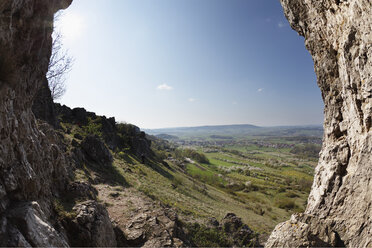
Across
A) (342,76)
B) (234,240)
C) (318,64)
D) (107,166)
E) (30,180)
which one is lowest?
(234,240)

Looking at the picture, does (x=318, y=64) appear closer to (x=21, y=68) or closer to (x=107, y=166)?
(x=21, y=68)

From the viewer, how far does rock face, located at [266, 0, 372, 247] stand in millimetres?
5762

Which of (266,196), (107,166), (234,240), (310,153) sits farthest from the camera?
(310,153)

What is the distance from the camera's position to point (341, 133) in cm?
744

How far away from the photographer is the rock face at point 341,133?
5762 mm

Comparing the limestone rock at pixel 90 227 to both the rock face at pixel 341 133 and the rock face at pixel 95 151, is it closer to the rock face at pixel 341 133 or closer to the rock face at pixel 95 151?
the rock face at pixel 341 133

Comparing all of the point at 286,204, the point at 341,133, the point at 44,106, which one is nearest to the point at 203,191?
the point at 44,106

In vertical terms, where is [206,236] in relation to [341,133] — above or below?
below

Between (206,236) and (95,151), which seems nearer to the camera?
(206,236)

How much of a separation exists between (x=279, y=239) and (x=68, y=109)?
43.5m

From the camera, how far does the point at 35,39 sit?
20.5 feet

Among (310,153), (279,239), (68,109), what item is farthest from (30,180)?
(310,153)

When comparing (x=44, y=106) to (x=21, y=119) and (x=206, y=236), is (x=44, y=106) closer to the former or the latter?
(x=21, y=119)

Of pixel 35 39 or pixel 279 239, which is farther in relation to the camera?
pixel 279 239
